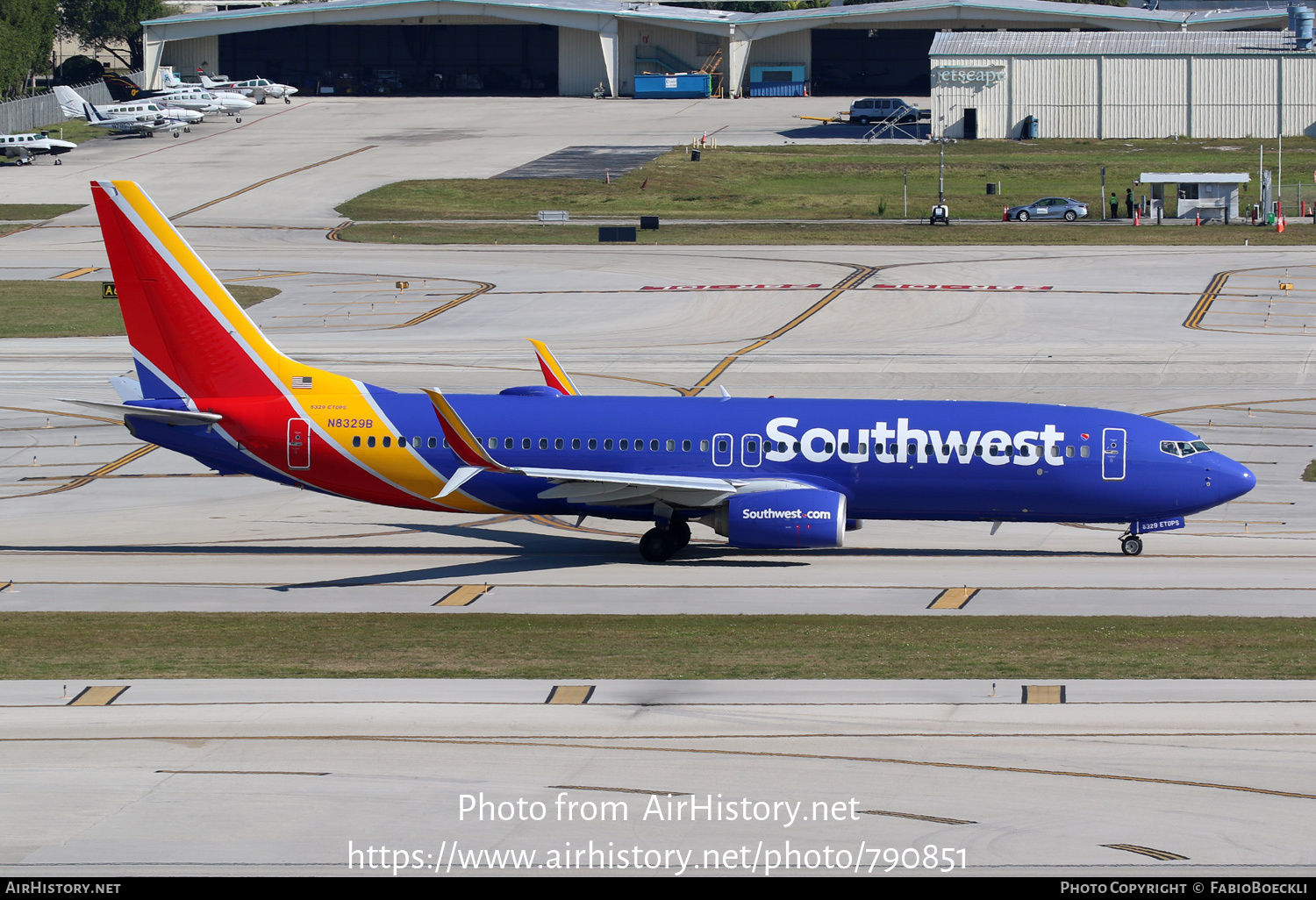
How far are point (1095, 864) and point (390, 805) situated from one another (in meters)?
9.38

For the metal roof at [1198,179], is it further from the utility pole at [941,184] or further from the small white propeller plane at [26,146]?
the small white propeller plane at [26,146]

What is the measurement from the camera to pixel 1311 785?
865 inches

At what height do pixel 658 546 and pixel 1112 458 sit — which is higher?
pixel 1112 458

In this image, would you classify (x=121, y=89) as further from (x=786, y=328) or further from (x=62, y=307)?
(x=786, y=328)

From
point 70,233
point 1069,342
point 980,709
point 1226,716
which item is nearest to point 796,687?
point 980,709

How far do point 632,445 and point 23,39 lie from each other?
138 meters

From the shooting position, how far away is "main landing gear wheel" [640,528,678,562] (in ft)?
130

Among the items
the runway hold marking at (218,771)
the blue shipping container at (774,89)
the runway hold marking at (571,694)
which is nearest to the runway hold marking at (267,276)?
the runway hold marking at (571,694)

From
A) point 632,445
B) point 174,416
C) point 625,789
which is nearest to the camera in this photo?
point 625,789

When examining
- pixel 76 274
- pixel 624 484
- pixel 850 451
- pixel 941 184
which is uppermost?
pixel 941 184

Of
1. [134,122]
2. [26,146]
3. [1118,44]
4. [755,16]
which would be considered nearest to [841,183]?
[1118,44]

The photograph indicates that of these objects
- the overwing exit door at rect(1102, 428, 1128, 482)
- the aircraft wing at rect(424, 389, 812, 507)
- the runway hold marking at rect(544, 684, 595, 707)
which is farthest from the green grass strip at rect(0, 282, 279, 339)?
the runway hold marking at rect(544, 684, 595, 707)

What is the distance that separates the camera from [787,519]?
1484 inches

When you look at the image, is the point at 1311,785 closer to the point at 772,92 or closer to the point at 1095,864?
the point at 1095,864
